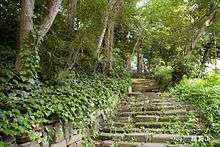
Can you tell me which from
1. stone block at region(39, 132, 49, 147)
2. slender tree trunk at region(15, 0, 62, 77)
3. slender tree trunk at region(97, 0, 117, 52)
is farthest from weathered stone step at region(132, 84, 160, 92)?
stone block at region(39, 132, 49, 147)

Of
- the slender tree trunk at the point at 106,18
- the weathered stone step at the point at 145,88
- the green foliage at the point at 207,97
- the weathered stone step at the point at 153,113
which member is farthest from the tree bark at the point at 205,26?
the weathered stone step at the point at 153,113

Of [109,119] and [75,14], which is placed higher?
[75,14]

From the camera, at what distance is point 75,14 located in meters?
A: 7.84

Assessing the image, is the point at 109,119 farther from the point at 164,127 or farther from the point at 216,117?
the point at 216,117

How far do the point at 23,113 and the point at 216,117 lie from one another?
13.4 feet

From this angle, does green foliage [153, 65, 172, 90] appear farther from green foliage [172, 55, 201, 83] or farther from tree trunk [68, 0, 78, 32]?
tree trunk [68, 0, 78, 32]

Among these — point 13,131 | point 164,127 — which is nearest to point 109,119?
point 164,127

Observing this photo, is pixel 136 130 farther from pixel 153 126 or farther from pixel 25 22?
pixel 25 22

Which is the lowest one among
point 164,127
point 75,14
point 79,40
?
point 164,127

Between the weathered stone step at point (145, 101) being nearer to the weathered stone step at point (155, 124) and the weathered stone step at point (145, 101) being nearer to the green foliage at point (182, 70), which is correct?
the weathered stone step at point (155, 124)

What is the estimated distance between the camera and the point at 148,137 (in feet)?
20.2

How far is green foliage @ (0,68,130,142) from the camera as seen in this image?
3737 mm

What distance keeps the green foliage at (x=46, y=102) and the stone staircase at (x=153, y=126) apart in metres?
0.65

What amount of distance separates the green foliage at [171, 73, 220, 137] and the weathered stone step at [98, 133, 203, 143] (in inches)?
21.7
